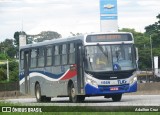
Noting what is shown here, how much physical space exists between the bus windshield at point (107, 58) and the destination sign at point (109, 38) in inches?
13.0

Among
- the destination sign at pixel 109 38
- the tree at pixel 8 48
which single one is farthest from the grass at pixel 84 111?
the tree at pixel 8 48

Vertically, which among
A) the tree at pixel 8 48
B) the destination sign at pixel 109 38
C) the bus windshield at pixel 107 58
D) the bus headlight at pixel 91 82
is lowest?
the bus headlight at pixel 91 82

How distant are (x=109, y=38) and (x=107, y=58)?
1115 millimetres

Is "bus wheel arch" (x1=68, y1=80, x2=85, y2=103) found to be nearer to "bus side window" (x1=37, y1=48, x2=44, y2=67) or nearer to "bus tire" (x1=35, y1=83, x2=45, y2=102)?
"bus side window" (x1=37, y1=48, x2=44, y2=67)

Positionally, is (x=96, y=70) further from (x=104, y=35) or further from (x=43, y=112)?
(x=43, y=112)

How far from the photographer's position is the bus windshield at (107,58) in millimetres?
26125

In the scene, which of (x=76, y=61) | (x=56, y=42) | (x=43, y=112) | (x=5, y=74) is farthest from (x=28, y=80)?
(x=5, y=74)

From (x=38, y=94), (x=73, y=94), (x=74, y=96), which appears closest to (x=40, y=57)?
(x=38, y=94)

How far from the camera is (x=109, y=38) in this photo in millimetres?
26766

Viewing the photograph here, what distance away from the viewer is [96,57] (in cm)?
2622

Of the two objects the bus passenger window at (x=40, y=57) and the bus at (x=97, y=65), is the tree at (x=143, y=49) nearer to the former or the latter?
the bus passenger window at (x=40, y=57)

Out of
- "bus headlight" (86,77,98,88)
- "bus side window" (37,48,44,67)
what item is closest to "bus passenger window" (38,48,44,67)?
"bus side window" (37,48,44,67)

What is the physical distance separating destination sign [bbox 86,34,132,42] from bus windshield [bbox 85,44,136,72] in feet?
1.08

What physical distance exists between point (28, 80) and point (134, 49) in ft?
27.0
